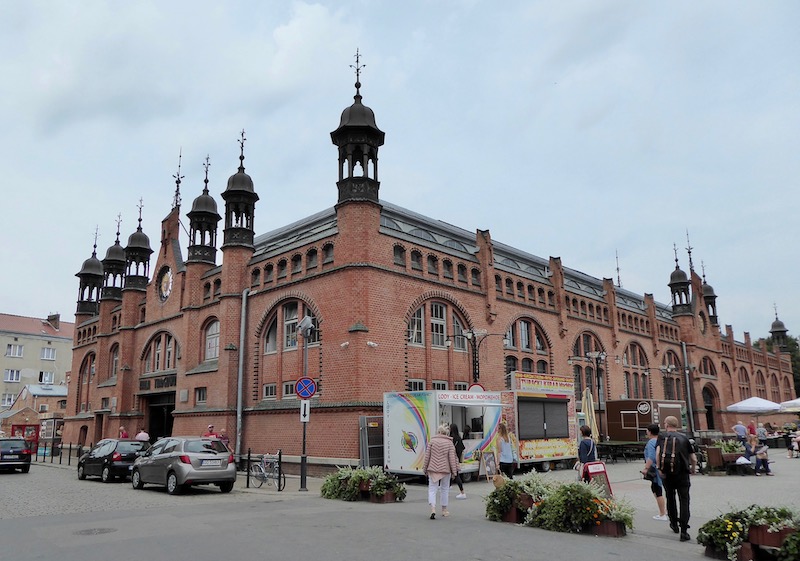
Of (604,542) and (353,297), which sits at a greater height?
(353,297)

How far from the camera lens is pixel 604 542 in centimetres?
970

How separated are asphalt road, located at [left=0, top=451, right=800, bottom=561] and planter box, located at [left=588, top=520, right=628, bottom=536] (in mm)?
139

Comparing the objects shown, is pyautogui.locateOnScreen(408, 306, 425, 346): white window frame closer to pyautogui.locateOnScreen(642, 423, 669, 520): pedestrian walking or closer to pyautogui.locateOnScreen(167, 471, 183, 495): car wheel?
pyautogui.locateOnScreen(167, 471, 183, 495): car wheel

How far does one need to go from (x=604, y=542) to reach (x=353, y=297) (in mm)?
14226

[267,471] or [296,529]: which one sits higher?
[267,471]

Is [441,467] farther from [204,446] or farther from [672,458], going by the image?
[204,446]

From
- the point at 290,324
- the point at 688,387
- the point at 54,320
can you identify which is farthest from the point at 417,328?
the point at 54,320

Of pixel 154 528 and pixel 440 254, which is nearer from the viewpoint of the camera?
pixel 154 528

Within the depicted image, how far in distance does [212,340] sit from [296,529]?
2047cm

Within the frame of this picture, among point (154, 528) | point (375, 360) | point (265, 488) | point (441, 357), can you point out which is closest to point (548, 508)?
point (154, 528)

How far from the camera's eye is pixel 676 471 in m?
10.1

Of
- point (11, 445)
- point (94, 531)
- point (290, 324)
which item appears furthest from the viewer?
point (290, 324)

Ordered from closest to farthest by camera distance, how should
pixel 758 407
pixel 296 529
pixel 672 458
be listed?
pixel 672 458
pixel 296 529
pixel 758 407

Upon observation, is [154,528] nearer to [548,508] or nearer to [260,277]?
[548,508]
